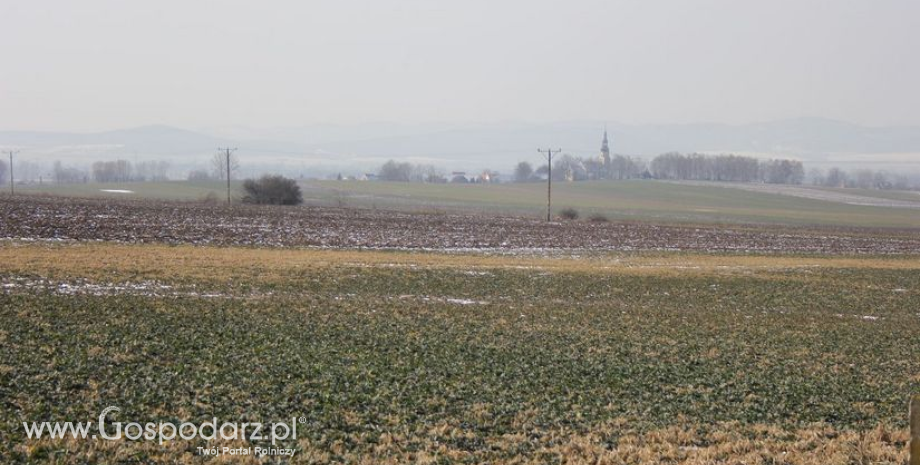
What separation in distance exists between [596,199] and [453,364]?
130 metres

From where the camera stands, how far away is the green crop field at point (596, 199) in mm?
110375

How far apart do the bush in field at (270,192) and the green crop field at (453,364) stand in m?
53.1

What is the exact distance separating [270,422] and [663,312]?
16.0 m

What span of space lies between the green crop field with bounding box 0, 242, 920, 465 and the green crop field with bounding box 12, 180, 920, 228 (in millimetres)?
78618

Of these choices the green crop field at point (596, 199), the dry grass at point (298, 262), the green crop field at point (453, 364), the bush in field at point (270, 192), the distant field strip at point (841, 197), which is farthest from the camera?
the distant field strip at point (841, 197)

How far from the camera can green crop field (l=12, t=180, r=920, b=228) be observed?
11038 cm

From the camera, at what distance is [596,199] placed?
468ft

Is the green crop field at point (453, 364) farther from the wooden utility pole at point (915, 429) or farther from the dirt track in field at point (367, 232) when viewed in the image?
the dirt track in field at point (367, 232)

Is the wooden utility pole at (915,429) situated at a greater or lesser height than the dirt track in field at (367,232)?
greater

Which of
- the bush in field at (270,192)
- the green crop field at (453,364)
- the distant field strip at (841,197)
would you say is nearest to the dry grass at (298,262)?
the green crop field at (453,364)

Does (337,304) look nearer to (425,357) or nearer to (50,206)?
(425,357)

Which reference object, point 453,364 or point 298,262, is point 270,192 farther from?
point 453,364

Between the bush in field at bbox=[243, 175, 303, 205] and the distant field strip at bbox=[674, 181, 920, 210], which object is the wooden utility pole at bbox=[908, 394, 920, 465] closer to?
the bush in field at bbox=[243, 175, 303, 205]

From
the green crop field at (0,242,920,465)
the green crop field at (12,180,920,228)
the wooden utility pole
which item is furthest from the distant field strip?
the wooden utility pole
